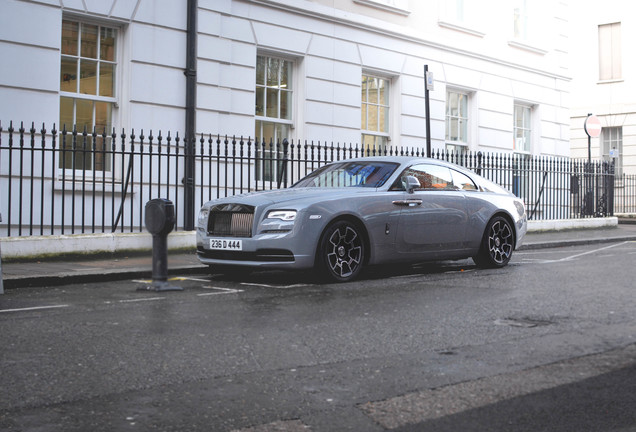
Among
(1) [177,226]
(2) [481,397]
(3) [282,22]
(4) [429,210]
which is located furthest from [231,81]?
(2) [481,397]

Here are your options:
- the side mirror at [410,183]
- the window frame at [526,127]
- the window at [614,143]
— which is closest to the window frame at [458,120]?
the window frame at [526,127]

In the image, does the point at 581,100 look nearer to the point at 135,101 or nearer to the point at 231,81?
the point at 231,81

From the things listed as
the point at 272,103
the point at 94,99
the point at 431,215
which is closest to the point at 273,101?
the point at 272,103

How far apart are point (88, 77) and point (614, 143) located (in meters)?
24.1

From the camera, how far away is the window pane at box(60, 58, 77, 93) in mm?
12562

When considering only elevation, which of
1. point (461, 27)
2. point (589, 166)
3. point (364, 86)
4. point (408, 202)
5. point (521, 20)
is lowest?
point (408, 202)

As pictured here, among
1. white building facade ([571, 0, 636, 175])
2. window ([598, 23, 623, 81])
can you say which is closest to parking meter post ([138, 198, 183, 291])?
white building facade ([571, 0, 636, 175])

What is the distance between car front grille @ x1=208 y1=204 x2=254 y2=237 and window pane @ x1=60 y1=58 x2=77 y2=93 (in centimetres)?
459

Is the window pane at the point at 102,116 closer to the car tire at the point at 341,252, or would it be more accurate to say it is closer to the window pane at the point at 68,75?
the window pane at the point at 68,75

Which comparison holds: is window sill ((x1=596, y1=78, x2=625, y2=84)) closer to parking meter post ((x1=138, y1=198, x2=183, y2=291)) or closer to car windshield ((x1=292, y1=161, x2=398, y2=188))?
car windshield ((x1=292, y1=161, x2=398, y2=188))

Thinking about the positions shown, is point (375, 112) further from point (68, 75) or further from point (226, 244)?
point (226, 244)

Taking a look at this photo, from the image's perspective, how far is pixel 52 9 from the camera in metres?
12.3

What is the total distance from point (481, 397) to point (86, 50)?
10558 mm

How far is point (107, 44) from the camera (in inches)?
521
